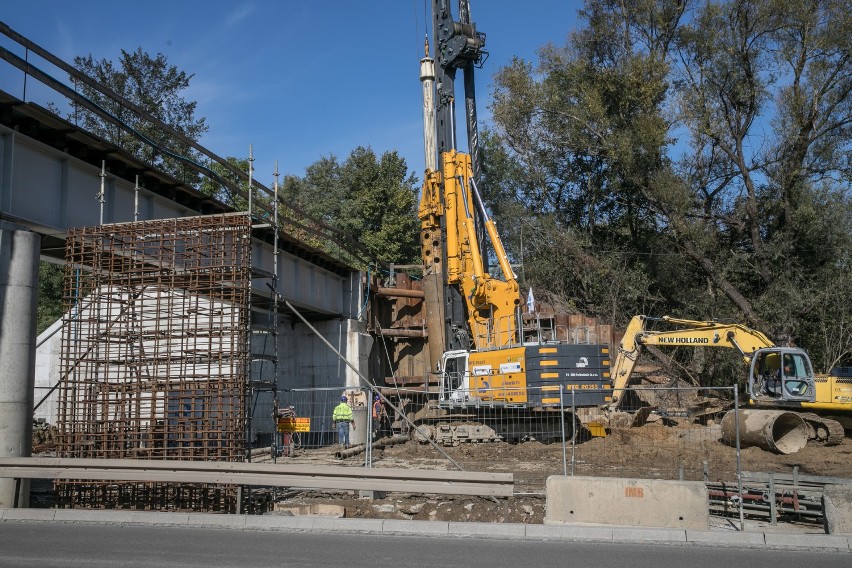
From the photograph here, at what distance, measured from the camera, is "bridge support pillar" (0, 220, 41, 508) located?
12492mm

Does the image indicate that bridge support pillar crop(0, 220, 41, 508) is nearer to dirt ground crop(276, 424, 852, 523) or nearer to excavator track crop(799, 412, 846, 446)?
dirt ground crop(276, 424, 852, 523)

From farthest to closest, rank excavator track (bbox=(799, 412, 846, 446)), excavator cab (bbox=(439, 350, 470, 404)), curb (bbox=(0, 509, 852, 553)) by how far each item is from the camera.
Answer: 1. excavator cab (bbox=(439, 350, 470, 404))
2. excavator track (bbox=(799, 412, 846, 446))
3. curb (bbox=(0, 509, 852, 553))

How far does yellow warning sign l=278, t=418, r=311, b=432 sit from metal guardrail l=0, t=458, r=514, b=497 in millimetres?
2272

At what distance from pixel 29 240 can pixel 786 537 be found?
12207 millimetres

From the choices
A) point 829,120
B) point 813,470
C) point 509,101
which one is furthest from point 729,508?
point 509,101

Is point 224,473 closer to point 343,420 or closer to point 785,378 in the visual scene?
point 343,420

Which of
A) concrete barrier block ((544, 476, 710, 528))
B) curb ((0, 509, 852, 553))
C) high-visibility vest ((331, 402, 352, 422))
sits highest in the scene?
high-visibility vest ((331, 402, 352, 422))

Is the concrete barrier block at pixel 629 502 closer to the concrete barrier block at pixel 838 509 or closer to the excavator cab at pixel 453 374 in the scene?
the concrete barrier block at pixel 838 509

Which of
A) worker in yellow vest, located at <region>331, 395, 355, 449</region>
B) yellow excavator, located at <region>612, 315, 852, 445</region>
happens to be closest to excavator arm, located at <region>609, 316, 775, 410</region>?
yellow excavator, located at <region>612, 315, 852, 445</region>

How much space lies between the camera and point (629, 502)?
34.1ft

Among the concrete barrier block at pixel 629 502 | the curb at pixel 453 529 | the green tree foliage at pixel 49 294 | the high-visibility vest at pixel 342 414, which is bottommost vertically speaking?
the curb at pixel 453 529

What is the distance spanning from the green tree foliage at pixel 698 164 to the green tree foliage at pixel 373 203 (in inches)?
544

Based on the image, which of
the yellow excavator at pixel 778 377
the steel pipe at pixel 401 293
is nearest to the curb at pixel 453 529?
the yellow excavator at pixel 778 377

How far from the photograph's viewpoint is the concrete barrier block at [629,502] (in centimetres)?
1027
